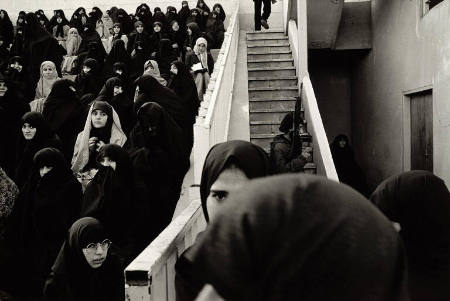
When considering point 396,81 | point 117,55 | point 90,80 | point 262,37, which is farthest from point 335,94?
point 90,80

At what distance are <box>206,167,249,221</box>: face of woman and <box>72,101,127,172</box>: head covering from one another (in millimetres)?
3529

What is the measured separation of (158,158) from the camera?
17.0ft

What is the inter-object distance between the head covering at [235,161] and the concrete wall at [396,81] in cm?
504

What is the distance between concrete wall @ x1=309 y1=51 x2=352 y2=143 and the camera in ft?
43.3

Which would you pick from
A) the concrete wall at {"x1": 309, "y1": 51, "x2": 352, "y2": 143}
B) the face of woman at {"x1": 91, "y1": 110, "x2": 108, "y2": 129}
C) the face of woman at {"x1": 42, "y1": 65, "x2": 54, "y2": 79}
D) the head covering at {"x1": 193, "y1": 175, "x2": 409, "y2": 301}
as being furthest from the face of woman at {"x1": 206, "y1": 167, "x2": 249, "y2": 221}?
the concrete wall at {"x1": 309, "y1": 51, "x2": 352, "y2": 143}

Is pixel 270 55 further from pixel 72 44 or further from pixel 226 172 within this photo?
pixel 226 172

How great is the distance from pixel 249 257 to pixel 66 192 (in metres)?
3.97

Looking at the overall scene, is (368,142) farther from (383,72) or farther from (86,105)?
(86,105)

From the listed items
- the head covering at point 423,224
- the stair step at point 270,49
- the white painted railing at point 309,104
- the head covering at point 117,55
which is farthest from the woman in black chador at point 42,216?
the stair step at point 270,49

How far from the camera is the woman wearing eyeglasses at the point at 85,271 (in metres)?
3.50

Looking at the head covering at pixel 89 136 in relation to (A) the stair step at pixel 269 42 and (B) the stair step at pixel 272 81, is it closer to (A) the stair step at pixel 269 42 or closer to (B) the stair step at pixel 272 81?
(B) the stair step at pixel 272 81

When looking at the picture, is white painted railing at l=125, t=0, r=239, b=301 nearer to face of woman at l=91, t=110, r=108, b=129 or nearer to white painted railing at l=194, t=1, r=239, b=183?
white painted railing at l=194, t=1, r=239, b=183

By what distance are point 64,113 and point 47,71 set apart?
5.62 feet

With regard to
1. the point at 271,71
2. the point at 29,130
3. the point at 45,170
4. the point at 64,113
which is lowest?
the point at 45,170
